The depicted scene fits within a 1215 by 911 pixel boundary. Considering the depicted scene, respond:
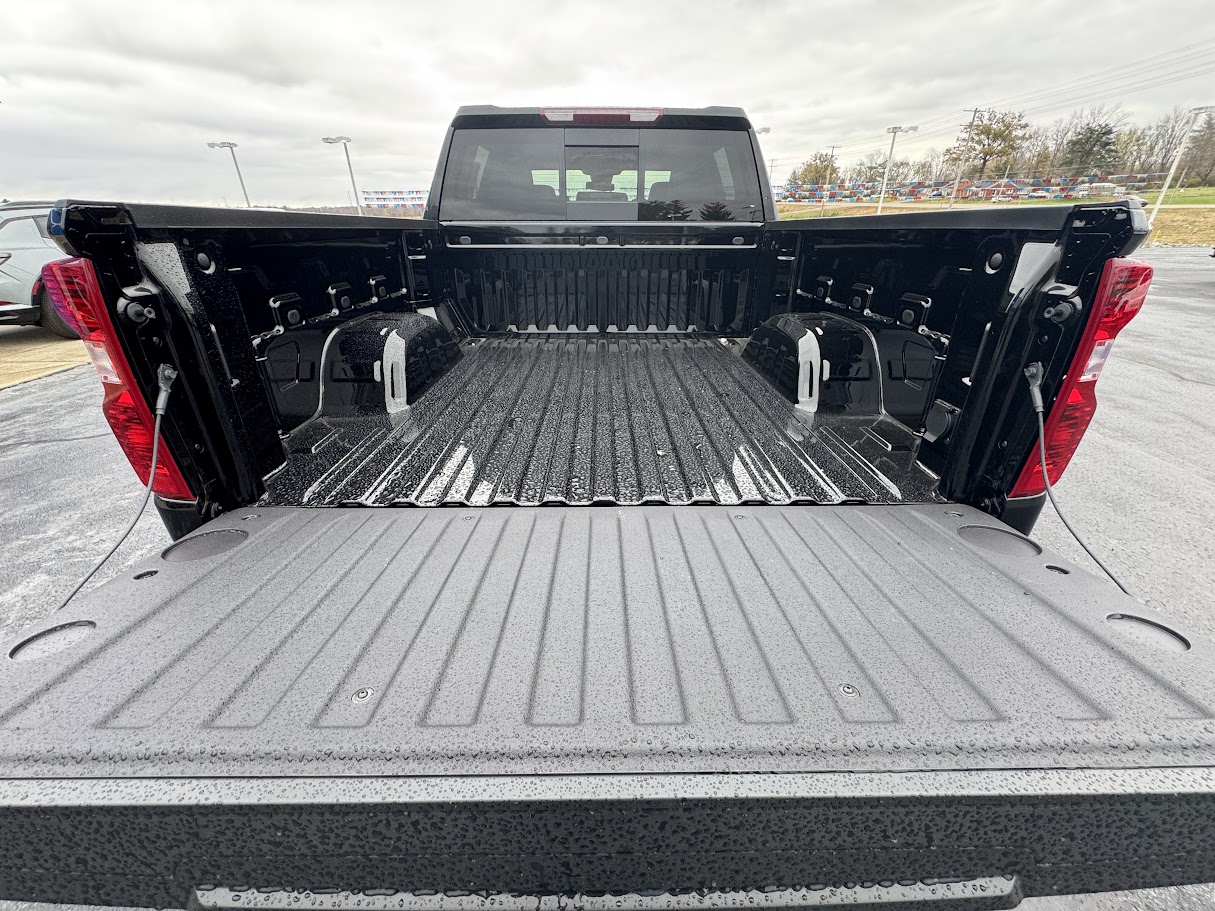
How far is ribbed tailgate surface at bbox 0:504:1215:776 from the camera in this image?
89 centimetres

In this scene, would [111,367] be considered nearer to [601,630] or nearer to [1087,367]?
[601,630]

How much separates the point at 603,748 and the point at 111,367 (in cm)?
157

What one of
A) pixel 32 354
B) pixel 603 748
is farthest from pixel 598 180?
pixel 32 354

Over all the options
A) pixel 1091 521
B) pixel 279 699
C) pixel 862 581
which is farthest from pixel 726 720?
pixel 1091 521

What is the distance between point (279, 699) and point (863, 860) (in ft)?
3.40

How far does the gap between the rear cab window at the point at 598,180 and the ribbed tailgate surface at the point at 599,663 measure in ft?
8.98

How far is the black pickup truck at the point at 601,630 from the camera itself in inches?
32.9

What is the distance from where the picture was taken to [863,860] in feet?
2.86

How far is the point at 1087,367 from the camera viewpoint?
1462 mm

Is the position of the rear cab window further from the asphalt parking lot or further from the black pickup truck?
the asphalt parking lot

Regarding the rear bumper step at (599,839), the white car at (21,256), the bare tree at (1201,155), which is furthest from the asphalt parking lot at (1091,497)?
the bare tree at (1201,155)

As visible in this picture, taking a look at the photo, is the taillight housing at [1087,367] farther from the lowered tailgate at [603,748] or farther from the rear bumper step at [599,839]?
the rear bumper step at [599,839]

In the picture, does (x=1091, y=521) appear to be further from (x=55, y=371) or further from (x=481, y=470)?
(x=55, y=371)

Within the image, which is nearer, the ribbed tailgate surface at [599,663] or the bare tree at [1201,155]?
the ribbed tailgate surface at [599,663]
